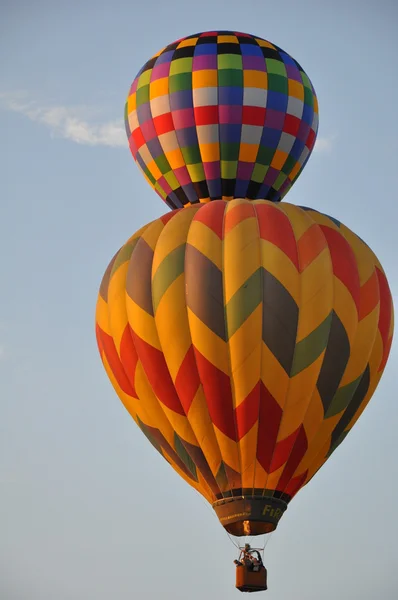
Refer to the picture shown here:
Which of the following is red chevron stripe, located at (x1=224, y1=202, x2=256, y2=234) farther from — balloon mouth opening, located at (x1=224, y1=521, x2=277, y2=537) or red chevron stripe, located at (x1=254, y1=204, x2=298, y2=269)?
balloon mouth opening, located at (x1=224, y1=521, x2=277, y2=537)

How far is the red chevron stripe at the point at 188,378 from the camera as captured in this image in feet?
71.5

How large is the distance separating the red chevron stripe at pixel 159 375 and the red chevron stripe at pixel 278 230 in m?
2.10

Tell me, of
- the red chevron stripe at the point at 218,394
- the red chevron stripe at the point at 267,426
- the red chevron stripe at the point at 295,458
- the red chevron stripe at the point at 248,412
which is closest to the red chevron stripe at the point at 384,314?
the red chevron stripe at the point at 295,458

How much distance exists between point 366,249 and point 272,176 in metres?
1.86

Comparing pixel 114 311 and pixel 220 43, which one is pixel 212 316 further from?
pixel 220 43

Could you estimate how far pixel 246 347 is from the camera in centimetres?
2158

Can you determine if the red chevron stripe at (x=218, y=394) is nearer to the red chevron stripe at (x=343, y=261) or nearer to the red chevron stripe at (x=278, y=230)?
the red chevron stripe at (x=278, y=230)

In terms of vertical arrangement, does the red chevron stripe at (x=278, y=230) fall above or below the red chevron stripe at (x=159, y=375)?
above

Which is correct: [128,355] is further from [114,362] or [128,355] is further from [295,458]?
[295,458]

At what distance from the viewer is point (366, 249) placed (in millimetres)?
23094

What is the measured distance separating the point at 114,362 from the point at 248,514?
286cm

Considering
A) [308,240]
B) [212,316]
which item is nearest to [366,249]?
[308,240]

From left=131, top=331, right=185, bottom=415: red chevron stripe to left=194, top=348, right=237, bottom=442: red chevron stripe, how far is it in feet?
1.55

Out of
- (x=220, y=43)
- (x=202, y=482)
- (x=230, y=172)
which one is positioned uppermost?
(x=220, y=43)
